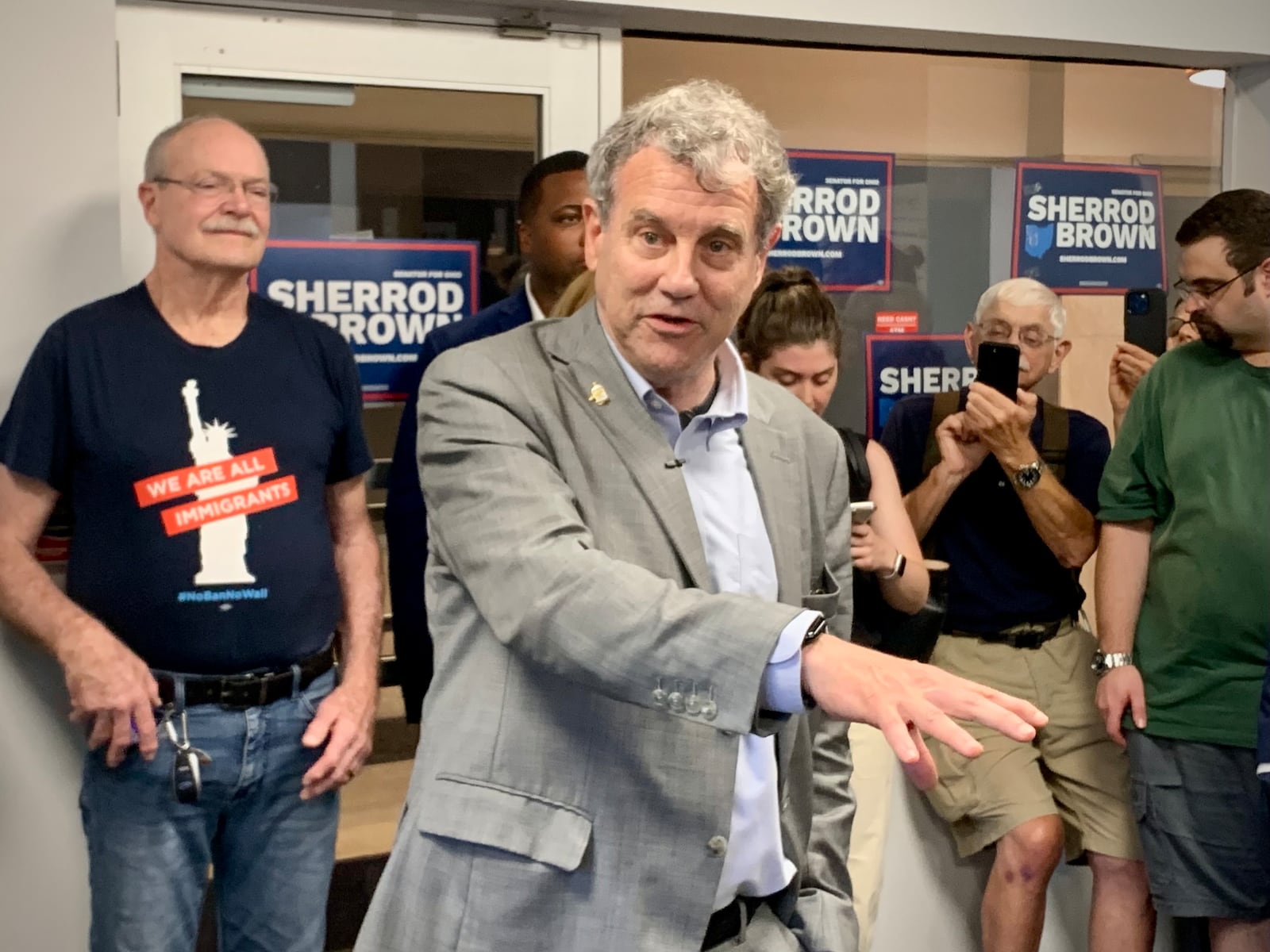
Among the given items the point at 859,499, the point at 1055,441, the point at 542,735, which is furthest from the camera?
the point at 1055,441

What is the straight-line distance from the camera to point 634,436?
1.43 metres

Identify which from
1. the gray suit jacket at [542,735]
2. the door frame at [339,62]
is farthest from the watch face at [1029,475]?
the gray suit jacket at [542,735]

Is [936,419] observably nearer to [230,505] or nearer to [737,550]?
[230,505]

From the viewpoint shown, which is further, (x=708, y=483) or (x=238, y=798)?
(x=238, y=798)

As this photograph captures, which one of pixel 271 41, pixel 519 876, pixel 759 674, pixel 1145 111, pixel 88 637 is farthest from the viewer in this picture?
pixel 1145 111

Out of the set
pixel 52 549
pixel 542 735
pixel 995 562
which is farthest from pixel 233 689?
pixel 995 562

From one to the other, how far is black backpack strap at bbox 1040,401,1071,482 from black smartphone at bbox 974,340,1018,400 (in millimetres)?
168

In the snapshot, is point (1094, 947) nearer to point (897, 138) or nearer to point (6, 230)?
point (897, 138)

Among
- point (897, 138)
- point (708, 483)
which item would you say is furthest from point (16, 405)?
point (897, 138)

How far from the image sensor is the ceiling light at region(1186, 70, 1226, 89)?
3.85 m

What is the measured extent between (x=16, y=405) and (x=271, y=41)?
3.07ft

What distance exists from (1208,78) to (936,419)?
159 centimetres

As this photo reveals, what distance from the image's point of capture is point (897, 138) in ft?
11.3

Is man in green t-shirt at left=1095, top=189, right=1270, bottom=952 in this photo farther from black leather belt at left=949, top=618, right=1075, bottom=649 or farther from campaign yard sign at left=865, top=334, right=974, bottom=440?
campaign yard sign at left=865, top=334, right=974, bottom=440
